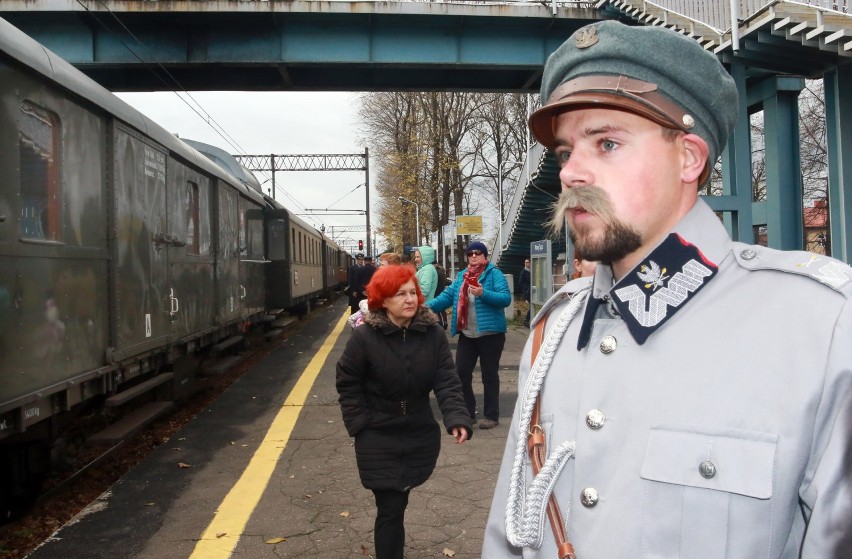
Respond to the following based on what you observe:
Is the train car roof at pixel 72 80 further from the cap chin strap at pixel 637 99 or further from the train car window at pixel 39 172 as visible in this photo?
the cap chin strap at pixel 637 99

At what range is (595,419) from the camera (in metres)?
1.31

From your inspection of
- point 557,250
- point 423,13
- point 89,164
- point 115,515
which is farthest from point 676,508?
point 557,250

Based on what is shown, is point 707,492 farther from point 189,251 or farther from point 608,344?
point 189,251

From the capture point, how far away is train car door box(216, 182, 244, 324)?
9734 millimetres

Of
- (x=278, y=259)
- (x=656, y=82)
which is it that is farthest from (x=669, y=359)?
(x=278, y=259)

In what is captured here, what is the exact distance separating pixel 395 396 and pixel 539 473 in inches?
93.4

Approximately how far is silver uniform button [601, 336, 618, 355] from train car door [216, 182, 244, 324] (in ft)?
28.5

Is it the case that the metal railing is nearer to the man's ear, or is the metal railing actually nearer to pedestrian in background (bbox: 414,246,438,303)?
pedestrian in background (bbox: 414,246,438,303)

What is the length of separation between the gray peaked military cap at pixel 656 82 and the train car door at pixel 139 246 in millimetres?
4980

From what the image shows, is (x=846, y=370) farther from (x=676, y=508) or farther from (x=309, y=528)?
(x=309, y=528)

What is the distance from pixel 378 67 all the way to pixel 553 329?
16.4m

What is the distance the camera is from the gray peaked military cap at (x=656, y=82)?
54.3 inches

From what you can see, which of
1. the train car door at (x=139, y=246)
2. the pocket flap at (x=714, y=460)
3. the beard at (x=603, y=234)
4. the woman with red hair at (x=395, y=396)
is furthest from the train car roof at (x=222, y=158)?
the pocket flap at (x=714, y=460)

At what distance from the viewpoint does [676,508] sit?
1183mm
